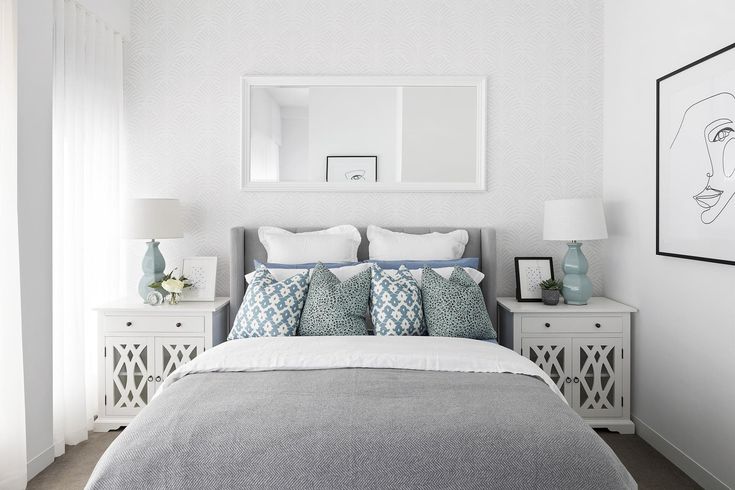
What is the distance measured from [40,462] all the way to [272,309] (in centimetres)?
136

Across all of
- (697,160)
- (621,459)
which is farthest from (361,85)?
(621,459)

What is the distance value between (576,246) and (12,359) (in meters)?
3.08

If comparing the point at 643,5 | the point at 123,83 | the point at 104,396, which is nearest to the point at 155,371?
the point at 104,396

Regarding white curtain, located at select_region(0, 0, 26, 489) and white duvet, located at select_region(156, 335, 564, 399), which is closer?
white duvet, located at select_region(156, 335, 564, 399)

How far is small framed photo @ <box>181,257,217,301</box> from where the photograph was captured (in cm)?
335

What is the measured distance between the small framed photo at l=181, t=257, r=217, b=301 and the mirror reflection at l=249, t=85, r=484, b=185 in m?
0.63

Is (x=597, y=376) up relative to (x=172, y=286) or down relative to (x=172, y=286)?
down

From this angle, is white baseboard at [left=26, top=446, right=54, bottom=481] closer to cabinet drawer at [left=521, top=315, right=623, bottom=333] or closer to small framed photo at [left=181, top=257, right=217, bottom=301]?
small framed photo at [left=181, top=257, right=217, bottom=301]

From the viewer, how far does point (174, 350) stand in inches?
122

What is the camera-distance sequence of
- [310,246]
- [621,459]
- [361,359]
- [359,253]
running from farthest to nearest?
1. [359,253]
2. [310,246]
3. [621,459]
4. [361,359]


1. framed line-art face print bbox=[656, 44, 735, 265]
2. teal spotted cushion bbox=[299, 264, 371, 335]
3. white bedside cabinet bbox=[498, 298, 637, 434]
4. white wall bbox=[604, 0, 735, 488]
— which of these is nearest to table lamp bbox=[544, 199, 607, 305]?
white bedside cabinet bbox=[498, 298, 637, 434]

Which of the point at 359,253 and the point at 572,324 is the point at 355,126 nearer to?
the point at 359,253

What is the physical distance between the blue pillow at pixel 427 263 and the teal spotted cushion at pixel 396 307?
311mm

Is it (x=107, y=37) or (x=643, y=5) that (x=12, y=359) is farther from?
(x=643, y=5)
